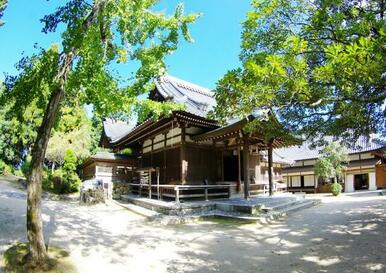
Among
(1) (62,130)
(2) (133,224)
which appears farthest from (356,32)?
(1) (62,130)

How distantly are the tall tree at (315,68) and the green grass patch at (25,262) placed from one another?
482cm

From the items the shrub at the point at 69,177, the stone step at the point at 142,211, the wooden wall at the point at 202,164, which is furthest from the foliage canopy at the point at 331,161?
the shrub at the point at 69,177

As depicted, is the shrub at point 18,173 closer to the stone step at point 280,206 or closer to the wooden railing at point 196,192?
the wooden railing at point 196,192

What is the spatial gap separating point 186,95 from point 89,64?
11771 mm

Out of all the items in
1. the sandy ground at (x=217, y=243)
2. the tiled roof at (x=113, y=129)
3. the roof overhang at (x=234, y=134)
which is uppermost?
the tiled roof at (x=113, y=129)

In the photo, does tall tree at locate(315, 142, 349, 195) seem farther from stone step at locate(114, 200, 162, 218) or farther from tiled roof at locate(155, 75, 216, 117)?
stone step at locate(114, 200, 162, 218)

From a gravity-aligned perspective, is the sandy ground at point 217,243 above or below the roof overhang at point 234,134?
below

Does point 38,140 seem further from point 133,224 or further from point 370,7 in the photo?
point 370,7

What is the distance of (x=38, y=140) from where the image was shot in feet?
23.0

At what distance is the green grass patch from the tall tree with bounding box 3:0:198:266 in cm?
17

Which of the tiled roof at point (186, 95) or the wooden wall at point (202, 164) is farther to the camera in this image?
the wooden wall at point (202, 164)

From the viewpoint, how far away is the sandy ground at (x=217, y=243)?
7285 millimetres

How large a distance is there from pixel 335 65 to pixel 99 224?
9.73m

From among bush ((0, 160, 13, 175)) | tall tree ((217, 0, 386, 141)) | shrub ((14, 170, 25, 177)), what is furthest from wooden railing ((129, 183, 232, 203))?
shrub ((14, 170, 25, 177))
